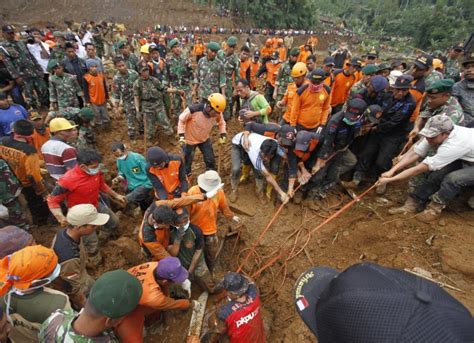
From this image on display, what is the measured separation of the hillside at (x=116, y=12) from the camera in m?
26.6

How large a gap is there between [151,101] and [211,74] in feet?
5.68

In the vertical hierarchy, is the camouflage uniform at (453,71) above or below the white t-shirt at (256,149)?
above

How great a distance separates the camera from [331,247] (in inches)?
167

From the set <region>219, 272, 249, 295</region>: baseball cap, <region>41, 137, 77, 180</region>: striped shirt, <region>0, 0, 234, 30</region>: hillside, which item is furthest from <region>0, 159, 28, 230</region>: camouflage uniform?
<region>0, 0, 234, 30</region>: hillside

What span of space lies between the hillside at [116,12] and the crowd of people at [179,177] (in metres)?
27.1

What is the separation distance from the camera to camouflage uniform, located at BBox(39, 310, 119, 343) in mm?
1855

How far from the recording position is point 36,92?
26.9ft

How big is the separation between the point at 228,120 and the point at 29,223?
5.88 m

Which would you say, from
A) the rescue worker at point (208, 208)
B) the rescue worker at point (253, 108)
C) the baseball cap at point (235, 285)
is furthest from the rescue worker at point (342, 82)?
the baseball cap at point (235, 285)

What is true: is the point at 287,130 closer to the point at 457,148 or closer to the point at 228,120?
the point at 457,148

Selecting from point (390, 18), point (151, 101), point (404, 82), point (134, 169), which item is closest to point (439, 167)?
point (404, 82)

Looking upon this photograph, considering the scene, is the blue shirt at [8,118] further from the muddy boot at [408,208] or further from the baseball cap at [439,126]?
the muddy boot at [408,208]

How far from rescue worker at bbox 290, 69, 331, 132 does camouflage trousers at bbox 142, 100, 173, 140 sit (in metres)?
3.50

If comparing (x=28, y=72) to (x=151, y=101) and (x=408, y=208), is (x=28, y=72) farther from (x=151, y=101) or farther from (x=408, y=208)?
(x=408, y=208)
